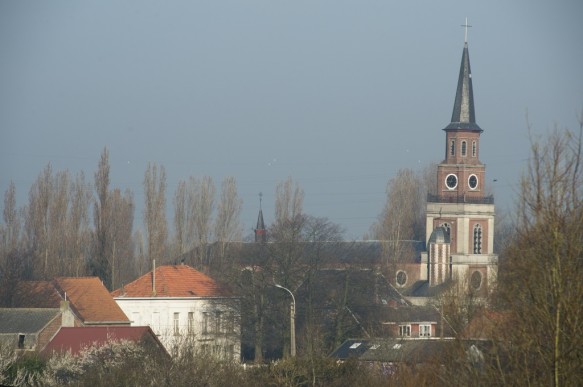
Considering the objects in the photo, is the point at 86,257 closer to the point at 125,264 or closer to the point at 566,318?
the point at 125,264

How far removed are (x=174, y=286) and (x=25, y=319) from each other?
64.8 ft

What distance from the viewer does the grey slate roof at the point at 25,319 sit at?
40750 millimetres

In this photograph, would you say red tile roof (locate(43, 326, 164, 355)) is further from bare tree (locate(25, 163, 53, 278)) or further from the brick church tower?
the brick church tower

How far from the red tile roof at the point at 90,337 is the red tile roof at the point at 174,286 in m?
19.0

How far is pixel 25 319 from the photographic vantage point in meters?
41.5

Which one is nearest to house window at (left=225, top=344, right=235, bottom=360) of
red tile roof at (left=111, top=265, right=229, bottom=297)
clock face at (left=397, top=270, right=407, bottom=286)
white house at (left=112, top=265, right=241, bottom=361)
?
white house at (left=112, top=265, right=241, bottom=361)

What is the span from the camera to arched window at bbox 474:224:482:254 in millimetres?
95812

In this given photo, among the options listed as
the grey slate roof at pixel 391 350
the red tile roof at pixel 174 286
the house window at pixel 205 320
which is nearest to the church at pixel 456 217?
the red tile roof at pixel 174 286

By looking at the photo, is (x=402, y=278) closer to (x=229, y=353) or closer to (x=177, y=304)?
(x=177, y=304)

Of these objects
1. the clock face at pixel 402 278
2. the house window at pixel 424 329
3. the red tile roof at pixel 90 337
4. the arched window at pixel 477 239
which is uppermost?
the arched window at pixel 477 239

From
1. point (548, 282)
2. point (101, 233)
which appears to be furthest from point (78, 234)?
point (548, 282)

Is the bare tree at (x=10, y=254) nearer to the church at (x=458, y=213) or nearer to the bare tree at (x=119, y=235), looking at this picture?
the bare tree at (x=119, y=235)

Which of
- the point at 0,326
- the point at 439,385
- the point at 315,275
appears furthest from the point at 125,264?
the point at 439,385

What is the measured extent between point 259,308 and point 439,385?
3802cm
